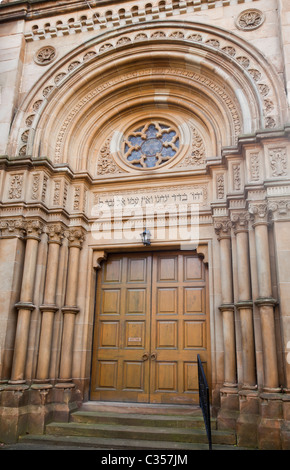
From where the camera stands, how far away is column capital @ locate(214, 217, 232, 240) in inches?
264

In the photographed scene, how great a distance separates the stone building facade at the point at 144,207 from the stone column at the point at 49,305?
1.0 inches

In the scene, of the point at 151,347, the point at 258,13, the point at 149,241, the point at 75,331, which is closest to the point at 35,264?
the point at 75,331

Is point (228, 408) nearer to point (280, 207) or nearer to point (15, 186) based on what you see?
point (280, 207)

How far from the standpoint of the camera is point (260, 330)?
5738 millimetres

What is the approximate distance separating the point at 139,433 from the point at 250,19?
24.3 ft

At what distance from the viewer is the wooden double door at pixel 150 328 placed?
6719 mm

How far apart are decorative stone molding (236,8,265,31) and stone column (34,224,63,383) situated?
16.6 feet

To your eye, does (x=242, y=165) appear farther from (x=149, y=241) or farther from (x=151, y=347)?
(x=151, y=347)

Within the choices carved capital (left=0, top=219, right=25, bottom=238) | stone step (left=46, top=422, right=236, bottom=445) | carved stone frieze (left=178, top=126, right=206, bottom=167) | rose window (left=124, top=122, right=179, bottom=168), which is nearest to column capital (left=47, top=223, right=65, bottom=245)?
carved capital (left=0, top=219, right=25, bottom=238)

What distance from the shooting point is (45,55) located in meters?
8.26

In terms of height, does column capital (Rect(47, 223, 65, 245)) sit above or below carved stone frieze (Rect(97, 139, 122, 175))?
below

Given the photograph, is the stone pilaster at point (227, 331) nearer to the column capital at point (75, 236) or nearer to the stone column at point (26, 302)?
the column capital at point (75, 236)

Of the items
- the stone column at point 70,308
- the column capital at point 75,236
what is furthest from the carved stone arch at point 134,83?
the stone column at point 70,308

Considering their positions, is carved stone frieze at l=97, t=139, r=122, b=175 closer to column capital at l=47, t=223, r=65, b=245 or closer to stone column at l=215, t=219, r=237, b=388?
column capital at l=47, t=223, r=65, b=245
